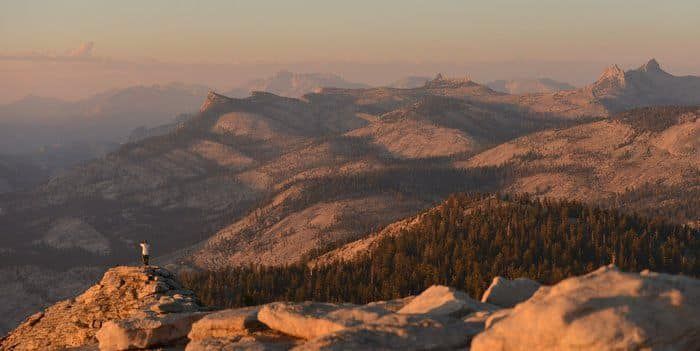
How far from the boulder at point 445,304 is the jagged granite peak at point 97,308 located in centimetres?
3330

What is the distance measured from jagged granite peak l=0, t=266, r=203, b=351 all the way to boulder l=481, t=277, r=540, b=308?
118 feet

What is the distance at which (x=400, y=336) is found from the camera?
130 ft

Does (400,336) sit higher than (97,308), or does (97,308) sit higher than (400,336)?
(400,336)

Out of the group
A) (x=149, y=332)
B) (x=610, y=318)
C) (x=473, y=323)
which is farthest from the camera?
(x=149, y=332)

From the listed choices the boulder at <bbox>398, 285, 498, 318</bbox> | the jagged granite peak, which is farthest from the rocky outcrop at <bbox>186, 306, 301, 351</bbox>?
the jagged granite peak

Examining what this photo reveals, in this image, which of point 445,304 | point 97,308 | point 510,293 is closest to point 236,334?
point 445,304

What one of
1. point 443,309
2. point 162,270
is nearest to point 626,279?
point 443,309

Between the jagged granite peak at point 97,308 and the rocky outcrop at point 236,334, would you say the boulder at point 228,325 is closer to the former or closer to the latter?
the rocky outcrop at point 236,334

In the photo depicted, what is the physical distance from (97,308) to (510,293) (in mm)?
54251

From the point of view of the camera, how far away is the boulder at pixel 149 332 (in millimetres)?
56219

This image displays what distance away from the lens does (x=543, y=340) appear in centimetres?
3428

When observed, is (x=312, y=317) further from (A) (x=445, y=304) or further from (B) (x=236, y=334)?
(A) (x=445, y=304)

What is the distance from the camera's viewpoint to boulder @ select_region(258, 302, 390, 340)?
4381 centimetres

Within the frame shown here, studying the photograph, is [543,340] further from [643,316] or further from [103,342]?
[103,342]
